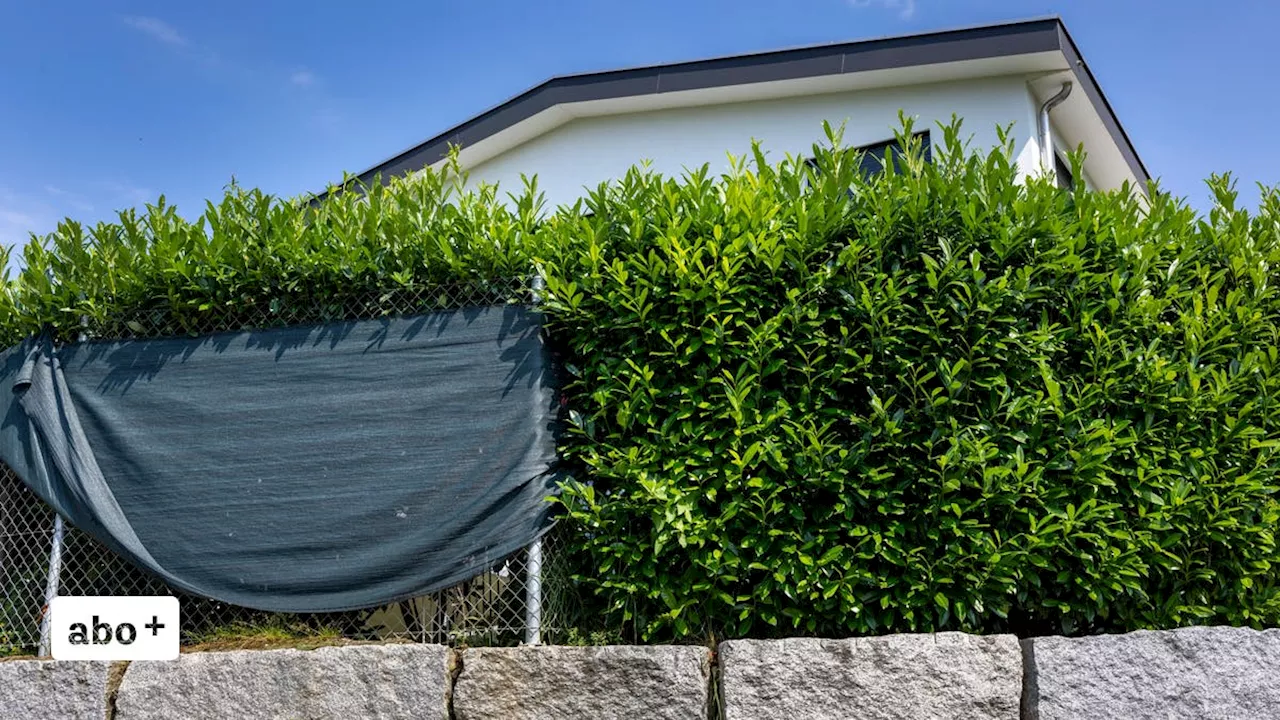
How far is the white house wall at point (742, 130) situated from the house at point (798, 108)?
0.01 metres

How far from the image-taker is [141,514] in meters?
5.28

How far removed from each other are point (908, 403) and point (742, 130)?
16.8 feet

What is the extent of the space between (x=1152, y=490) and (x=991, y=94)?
4670 millimetres

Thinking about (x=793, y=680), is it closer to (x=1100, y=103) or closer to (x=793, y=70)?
(x=793, y=70)

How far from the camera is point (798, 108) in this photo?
9.02m

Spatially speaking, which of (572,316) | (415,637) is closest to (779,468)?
(572,316)

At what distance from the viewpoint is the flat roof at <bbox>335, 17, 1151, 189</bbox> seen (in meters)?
7.98

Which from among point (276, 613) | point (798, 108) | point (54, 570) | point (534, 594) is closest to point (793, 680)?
point (534, 594)

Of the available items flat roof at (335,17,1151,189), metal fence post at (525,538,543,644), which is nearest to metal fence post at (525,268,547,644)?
metal fence post at (525,538,543,644)

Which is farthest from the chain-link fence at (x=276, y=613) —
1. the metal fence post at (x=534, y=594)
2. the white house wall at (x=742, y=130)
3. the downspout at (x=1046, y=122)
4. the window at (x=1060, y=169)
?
the window at (x=1060, y=169)

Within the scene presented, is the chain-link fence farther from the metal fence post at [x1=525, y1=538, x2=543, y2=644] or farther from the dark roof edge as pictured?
the dark roof edge

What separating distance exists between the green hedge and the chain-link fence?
237 millimetres

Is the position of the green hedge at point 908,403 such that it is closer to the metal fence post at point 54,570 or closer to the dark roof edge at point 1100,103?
the metal fence post at point 54,570

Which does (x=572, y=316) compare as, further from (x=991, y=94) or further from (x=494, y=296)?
(x=991, y=94)
